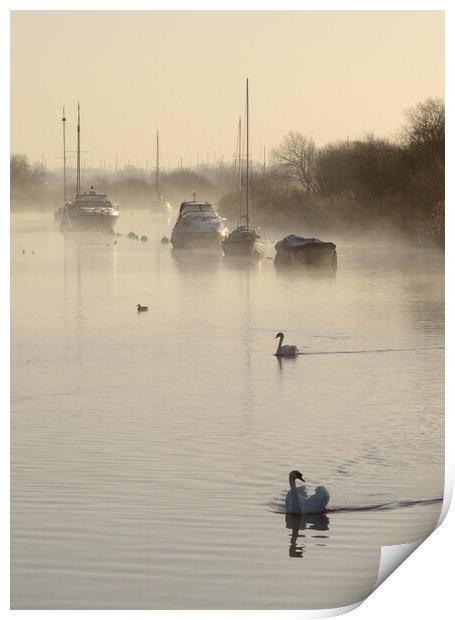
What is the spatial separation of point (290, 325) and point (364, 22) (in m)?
7.64

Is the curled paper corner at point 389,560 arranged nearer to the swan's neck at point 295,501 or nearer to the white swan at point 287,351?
the swan's neck at point 295,501

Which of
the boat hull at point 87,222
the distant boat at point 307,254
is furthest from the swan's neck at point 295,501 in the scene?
the boat hull at point 87,222

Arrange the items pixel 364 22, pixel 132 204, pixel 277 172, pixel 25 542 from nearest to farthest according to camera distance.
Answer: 1. pixel 25 542
2. pixel 364 22
3. pixel 277 172
4. pixel 132 204

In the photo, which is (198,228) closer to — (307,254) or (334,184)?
(334,184)

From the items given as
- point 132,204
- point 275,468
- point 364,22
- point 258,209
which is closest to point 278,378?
point 364,22

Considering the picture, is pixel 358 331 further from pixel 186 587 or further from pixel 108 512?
pixel 186 587

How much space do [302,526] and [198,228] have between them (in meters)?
29.2

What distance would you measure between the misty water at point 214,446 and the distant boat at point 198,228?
46.7ft

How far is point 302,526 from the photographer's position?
934 centimetres

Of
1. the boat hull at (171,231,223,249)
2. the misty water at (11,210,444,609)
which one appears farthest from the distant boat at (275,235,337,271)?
the misty water at (11,210,444,609)

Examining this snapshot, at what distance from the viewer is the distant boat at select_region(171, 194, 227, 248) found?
38.3m

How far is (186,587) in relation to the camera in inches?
321

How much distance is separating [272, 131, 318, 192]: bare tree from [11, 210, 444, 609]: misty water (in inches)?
414
